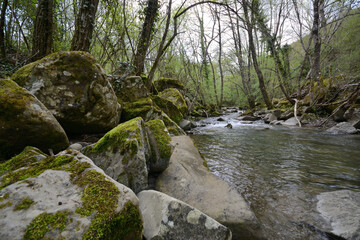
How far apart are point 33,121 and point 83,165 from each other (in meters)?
1.38

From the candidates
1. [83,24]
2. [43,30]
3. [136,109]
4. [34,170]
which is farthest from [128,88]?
[34,170]

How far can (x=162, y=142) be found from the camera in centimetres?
294

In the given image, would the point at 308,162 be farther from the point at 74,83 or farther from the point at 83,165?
the point at 74,83

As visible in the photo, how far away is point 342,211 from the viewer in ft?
6.92

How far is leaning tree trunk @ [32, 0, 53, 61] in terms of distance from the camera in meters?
5.80

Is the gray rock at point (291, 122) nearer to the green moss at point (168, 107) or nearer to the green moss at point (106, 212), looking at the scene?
A: the green moss at point (168, 107)

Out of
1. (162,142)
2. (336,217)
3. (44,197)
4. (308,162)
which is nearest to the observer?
(44,197)

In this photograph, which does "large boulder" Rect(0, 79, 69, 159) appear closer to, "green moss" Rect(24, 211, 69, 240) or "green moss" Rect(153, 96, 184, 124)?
"green moss" Rect(24, 211, 69, 240)

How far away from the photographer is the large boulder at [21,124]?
215 centimetres

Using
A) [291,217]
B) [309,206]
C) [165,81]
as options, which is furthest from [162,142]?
[165,81]

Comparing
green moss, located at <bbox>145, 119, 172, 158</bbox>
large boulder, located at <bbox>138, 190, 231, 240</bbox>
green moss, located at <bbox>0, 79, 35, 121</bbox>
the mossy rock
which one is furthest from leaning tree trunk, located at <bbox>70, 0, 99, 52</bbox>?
the mossy rock

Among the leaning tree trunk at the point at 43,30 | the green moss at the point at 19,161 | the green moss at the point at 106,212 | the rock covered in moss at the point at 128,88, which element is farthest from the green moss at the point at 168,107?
the green moss at the point at 106,212

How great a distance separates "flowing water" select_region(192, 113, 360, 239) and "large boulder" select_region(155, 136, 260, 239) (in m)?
0.33

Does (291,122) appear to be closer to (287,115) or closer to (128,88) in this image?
(287,115)
